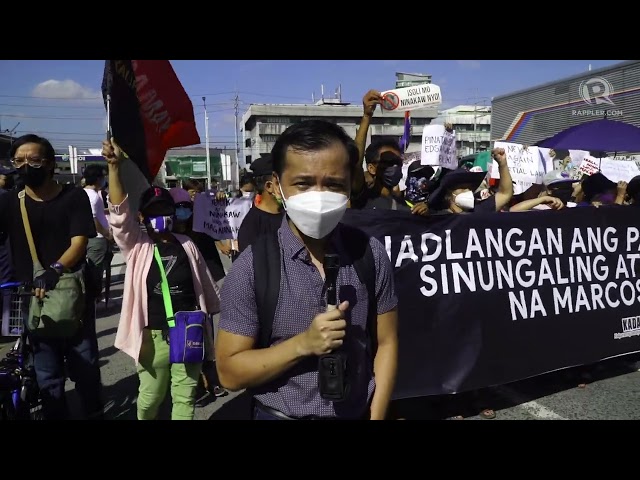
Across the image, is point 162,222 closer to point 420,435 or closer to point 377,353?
point 377,353

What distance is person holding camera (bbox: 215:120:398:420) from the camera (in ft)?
4.95

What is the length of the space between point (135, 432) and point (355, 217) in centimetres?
245

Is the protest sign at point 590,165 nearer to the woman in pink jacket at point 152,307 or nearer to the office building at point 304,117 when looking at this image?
the woman in pink jacket at point 152,307

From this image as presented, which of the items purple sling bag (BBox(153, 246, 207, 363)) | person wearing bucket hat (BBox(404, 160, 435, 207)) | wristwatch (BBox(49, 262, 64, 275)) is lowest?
purple sling bag (BBox(153, 246, 207, 363))

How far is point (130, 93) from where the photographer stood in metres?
2.94

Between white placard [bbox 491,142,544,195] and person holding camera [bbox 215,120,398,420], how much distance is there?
15.9 feet

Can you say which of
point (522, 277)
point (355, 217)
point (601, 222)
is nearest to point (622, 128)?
point (601, 222)

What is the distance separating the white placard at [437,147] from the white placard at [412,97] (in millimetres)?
391

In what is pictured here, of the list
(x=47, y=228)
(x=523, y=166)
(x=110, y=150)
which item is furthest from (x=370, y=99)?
(x=523, y=166)

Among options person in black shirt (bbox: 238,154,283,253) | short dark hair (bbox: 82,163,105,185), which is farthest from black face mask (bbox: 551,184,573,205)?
short dark hair (bbox: 82,163,105,185)

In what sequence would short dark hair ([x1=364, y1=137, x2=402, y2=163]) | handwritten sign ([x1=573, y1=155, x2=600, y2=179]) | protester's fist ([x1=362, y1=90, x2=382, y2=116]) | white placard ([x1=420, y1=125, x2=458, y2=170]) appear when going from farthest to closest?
handwritten sign ([x1=573, y1=155, x2=600, y2=179])
white placard ([x1=420, y1=125, x2=458, y2=170])
short dark hair ([x1=364, y1=137, x2=402, y2=163])
protester's fist ([x1=362, y1=90, x2=382, y2=116])

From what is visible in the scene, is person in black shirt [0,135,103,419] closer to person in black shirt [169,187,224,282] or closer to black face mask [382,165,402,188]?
person in black shirt [169,187,224,282]

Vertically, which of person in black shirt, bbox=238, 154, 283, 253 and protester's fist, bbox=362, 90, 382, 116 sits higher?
protester's fist, bbox=362, 90, 382, 116

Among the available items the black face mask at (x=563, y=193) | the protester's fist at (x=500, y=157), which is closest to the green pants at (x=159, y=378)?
the protester's fist at (x=500, y=157)
